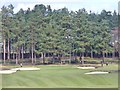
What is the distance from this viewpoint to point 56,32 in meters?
19.3

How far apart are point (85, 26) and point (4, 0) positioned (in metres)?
5.53

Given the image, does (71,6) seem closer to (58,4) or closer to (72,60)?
(58,4)

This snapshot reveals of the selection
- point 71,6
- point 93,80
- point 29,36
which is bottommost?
point 93,80

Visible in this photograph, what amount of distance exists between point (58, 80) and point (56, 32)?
21.6 ft

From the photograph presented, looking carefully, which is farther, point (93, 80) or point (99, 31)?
point (99, 31)

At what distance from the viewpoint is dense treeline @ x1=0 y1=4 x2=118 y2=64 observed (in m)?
19.0

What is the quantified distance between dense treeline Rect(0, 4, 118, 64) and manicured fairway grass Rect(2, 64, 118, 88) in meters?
4.54

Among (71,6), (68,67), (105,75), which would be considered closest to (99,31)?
(71,6)

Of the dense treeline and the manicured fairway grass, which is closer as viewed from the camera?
the manicured fairway grass

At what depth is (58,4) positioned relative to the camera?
60.7 feet

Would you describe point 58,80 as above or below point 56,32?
below

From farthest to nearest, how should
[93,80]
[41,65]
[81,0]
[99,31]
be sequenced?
[99,31] → [41,65] → [81,0] → [93,80]

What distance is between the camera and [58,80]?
43.2ft

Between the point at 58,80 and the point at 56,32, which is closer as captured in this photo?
the point at 58,80
